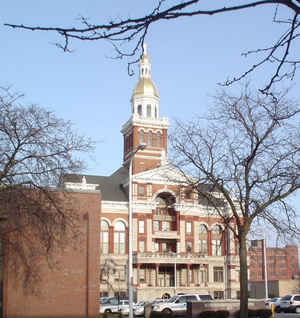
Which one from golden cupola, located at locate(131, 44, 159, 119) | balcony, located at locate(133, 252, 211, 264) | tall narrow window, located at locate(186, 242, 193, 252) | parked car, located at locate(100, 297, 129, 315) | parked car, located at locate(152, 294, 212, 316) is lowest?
parked car, located at locate(100, 297, 129, 315)

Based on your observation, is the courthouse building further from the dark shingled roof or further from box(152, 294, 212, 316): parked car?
box(152, 294, 212, 316): parked car

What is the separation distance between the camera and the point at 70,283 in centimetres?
2620

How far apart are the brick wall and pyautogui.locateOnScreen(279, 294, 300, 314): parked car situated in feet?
85.2

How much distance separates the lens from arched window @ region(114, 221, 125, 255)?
69.6m

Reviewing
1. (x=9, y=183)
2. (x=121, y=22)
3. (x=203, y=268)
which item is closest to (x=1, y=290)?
(x=9, y=183)

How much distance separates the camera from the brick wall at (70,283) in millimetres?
24953

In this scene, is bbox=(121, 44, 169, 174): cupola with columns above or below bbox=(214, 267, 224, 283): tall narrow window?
above

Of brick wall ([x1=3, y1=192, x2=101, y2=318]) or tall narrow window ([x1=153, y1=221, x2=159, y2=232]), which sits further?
tall narrow window ([x1=153, y1=221, x2=159, y2=232])

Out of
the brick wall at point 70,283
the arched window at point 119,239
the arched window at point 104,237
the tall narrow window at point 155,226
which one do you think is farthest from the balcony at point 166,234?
the brick wall at point 70,283

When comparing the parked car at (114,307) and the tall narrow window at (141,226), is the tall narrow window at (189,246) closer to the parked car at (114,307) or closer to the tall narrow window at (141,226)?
the tall narrow window at (141,226)

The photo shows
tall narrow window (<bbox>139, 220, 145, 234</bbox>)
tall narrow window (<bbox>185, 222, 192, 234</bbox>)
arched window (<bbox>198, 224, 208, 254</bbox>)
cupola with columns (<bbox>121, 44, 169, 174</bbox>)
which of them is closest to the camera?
tall narrow window (<bbox>139, 220, 145, 234</bbox>)

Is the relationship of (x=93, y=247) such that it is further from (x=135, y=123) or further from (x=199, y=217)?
(x=135, y=123)

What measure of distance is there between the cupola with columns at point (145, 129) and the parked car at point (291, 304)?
34608mm

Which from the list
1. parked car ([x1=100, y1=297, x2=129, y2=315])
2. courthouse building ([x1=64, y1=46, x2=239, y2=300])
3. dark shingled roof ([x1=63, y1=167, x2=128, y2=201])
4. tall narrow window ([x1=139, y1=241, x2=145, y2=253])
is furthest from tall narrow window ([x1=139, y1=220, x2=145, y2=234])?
parked car ([x1=100, y1=297, x2=129, y2=315])
